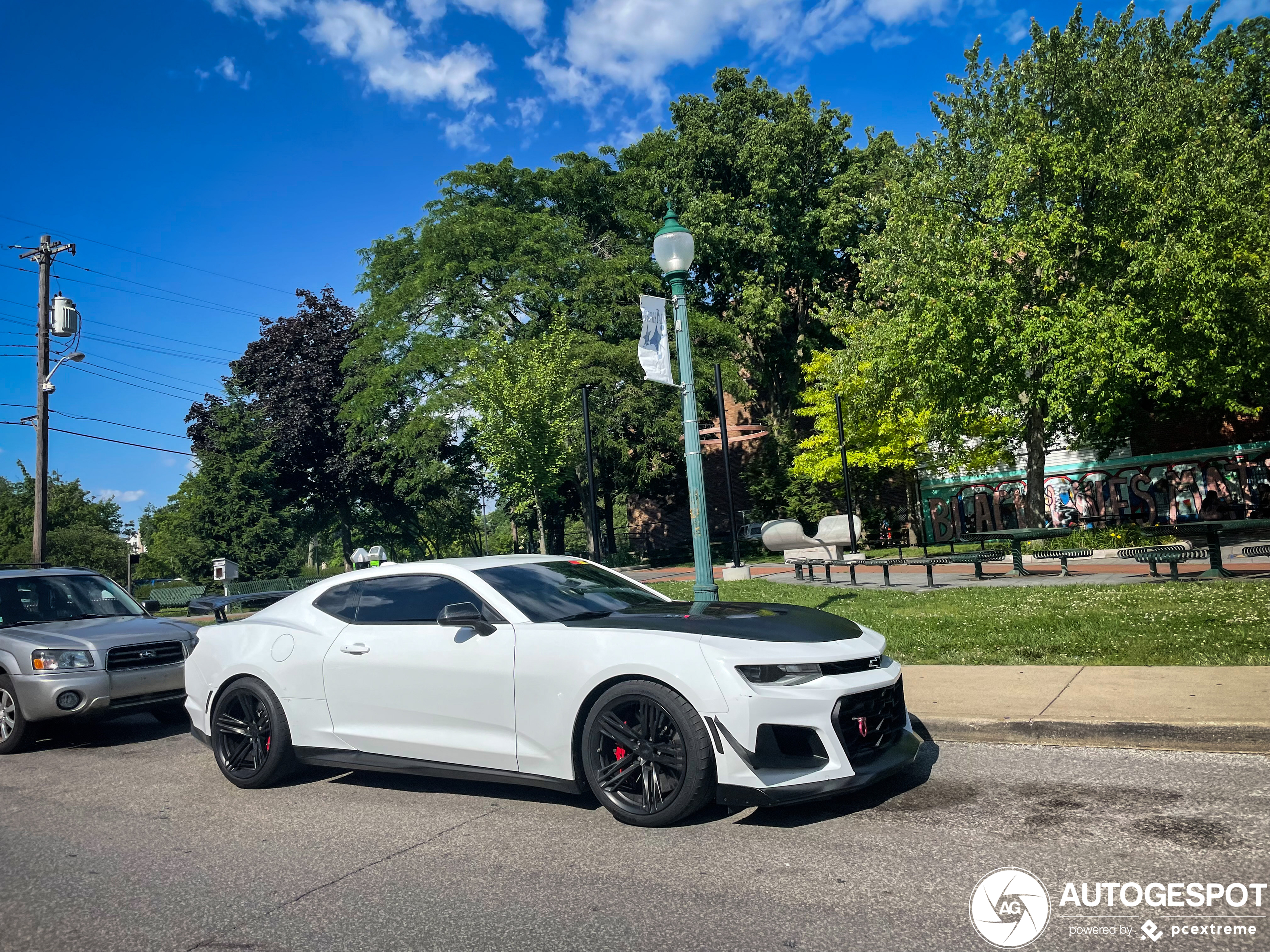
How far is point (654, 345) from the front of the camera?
9773 millimetres

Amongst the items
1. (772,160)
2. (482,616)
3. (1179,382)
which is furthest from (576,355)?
(482,616)

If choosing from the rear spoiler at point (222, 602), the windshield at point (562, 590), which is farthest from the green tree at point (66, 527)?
the windshield at point (562, 590)

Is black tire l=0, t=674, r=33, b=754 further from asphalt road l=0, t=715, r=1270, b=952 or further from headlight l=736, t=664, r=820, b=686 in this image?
headlight l=736, t=664, r=820, b=686

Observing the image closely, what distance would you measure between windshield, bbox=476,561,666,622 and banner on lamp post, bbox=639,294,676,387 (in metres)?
3.75

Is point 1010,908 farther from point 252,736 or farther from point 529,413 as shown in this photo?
point 529,413

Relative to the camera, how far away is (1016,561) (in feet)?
55.3

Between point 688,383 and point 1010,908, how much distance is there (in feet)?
22.2

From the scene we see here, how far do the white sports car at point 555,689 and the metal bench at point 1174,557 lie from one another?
9862mm

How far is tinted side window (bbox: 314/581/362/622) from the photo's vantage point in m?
6.05

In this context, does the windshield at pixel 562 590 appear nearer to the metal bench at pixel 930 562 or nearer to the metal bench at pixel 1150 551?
the metal bench at pixel 1150 551

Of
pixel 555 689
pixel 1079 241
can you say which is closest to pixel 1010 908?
pixel 555 689

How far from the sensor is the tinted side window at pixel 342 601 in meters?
6.05

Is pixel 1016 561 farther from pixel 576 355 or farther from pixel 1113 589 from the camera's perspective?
pixel 576 355

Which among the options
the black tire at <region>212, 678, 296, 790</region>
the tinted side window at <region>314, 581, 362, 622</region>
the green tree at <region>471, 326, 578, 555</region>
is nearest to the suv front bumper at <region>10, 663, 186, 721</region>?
the black tire at <region>212, 678, 296, 790</region>
